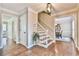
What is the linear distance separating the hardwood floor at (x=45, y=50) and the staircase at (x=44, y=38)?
7 cm

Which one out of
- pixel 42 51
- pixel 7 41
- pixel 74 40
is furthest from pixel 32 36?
pixel 74 40

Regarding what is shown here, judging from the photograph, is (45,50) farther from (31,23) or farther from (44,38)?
(31,23)

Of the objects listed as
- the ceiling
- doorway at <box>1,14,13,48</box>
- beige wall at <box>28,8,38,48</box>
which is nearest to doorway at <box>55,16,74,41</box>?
the ceiling

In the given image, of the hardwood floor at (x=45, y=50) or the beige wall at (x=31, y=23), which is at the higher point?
the beige wall at (x=31, y=23)

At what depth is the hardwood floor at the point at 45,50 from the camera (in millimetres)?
1824

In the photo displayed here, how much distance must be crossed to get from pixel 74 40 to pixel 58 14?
1.83ft

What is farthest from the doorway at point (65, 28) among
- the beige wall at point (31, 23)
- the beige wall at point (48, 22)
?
the beige wall at point (31, 23)

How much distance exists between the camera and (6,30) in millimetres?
1797

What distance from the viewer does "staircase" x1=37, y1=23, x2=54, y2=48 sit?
183cm

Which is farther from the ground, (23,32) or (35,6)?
(35,6)

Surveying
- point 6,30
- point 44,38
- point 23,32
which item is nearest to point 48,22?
point 44,38

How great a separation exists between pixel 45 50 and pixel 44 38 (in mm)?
218

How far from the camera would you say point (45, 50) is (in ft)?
6.00

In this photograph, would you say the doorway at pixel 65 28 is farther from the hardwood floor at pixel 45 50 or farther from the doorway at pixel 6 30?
the doorway at pixel 6 30
